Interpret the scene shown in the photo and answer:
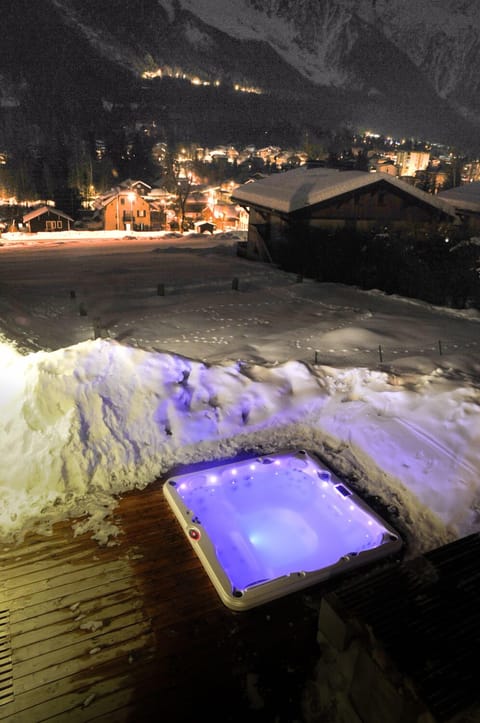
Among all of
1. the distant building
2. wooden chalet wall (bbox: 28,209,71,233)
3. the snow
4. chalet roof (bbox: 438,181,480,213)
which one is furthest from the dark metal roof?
the distant building

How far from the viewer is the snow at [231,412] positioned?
5.09m

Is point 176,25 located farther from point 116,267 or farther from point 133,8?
point 116,267

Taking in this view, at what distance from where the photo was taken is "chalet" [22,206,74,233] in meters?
41.7

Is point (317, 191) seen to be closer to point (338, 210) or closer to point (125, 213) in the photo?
point (338, 210)

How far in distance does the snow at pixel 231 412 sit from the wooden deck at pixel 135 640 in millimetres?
471

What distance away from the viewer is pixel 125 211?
143 ft

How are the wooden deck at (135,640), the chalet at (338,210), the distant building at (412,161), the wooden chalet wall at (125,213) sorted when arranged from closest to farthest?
the wooden deck at (135,640) → the chalet at (338,210) → the wooden chalet wall at (125,213) → the distant building at (412,161)

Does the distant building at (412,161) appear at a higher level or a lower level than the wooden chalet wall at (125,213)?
higher

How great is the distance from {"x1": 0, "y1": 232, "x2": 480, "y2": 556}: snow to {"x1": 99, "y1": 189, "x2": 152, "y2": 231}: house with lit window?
34.9m

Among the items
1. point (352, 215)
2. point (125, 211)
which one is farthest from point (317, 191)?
point (125, 211)

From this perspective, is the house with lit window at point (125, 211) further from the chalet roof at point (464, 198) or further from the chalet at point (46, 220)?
the chalet roof at point (464, 198)

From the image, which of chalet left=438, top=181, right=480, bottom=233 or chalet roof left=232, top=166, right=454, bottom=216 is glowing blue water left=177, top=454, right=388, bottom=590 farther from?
chalet left=438, top=181, right=480, bottom=233

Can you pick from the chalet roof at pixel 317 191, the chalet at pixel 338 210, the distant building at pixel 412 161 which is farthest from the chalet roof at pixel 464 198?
the distant building at pixel 412 161

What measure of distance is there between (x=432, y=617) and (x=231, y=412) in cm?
405
